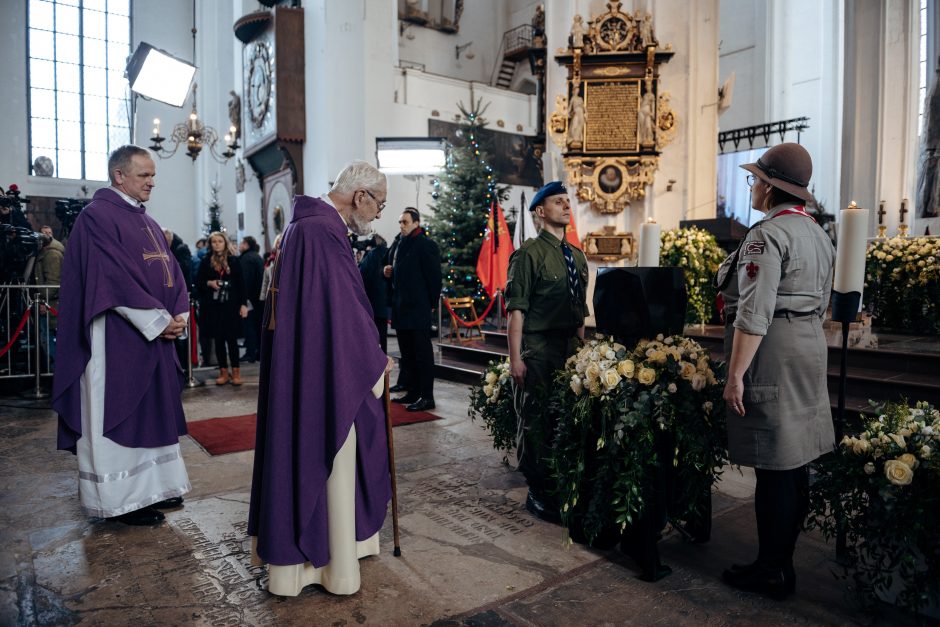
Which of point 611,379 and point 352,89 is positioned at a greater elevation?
point 352,89

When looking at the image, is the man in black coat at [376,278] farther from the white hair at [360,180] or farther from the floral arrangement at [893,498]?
the floral arrangement at [893,498]

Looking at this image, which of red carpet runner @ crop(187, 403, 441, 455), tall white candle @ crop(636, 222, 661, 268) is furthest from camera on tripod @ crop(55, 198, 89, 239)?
tall white candle @ crop(636, 222, 661, 268)

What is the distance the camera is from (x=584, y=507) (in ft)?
10.3

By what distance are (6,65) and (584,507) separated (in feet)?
75.7

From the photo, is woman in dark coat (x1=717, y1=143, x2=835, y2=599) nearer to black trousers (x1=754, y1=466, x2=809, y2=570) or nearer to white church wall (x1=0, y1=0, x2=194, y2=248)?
black trousers (x1=754, y1=466, x2=809, y2=570)

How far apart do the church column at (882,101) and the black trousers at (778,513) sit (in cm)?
1476

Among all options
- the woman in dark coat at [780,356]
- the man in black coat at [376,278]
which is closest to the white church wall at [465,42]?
the man in black coat at [376,278]

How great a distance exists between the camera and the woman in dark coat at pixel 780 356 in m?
2.54

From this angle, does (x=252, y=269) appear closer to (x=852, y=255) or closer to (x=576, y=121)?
(x=576, y=121)

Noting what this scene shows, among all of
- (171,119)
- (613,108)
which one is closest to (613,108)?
(613,108)

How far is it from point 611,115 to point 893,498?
7.85m

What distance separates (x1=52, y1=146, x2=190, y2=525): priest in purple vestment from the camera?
347cm

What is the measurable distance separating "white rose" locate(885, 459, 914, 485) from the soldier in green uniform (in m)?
1.64

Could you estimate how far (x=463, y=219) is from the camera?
11.9 m
